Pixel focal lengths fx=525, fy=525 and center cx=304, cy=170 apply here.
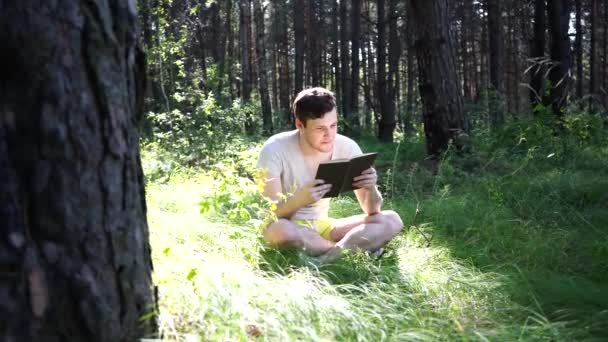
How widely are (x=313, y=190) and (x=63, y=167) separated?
185 cm

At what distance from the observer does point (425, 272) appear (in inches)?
118

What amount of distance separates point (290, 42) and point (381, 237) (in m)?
28.1

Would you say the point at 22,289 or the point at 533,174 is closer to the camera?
the point at 22,289

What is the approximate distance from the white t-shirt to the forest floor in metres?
0.36

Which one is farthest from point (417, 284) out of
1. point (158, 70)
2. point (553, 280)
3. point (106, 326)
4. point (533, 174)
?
point (158, 70)

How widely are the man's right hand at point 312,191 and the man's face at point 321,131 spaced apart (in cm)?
34

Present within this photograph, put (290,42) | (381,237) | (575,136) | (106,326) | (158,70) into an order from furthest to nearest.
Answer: (290,42) < (158,70) < (575,136) < (381,237) < (106,326)

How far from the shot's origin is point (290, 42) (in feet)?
99.7

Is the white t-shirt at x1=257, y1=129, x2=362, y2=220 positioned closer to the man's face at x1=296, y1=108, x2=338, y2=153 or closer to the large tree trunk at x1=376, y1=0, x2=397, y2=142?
the man's face at x1=296, y1=108, x2=338, y2=153

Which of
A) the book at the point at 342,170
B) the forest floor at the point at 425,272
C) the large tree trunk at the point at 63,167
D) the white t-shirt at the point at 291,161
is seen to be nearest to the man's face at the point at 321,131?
the white t-shirt at the point at 291,161

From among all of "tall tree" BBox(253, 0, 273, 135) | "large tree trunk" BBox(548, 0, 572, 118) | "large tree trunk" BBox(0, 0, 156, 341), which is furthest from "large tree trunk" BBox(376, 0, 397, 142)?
"large tree trunk" BBox(0, 0, 156, 341)

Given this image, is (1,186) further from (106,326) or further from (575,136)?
(575,136)

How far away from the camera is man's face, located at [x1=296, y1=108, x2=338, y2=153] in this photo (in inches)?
130

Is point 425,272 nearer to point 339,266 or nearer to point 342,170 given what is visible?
point 339,266
